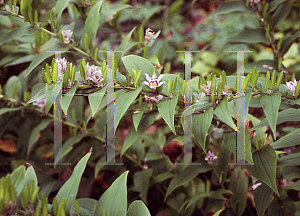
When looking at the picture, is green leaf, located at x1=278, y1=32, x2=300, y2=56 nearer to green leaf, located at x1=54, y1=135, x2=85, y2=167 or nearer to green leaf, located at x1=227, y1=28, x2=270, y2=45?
green leaf, located at x1=227, y1=28, x2=270, y2=45

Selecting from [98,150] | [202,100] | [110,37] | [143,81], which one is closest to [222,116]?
[202,100]

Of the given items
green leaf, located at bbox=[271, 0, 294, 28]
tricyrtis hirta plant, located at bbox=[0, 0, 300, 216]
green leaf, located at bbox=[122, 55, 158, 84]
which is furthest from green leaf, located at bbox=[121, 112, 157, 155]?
green leaf, located at bbox=[271, 0, 294, 28]

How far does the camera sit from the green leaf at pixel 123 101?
1.47 feet

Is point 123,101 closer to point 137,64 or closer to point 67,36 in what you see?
point 137,64

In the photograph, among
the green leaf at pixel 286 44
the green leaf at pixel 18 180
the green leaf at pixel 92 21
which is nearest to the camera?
the green leaf at pixel 18 180

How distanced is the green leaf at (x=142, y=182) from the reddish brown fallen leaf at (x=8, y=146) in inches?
19.3

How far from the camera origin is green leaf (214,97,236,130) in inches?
16.6

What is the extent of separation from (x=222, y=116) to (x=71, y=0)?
457 millimetres

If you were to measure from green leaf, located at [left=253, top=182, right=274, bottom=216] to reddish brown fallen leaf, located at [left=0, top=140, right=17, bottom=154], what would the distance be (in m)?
0.79

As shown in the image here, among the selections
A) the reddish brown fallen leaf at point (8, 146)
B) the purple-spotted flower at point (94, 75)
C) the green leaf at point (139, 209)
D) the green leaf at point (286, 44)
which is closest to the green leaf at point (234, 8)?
the green leaf at point (286, 44)

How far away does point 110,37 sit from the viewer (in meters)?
0.90

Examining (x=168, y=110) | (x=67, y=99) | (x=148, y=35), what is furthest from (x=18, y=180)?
(x=148, y=35)

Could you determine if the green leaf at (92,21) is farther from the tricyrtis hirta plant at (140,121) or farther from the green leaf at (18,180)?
the green leaf at (18,180)

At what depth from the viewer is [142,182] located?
699 millimetres
